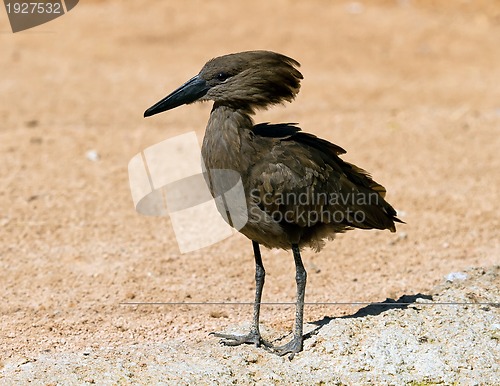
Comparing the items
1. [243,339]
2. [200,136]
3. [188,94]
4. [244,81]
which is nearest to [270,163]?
[244,81]

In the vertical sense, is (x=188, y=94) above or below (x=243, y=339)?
above

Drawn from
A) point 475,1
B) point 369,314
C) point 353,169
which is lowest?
point 475,1

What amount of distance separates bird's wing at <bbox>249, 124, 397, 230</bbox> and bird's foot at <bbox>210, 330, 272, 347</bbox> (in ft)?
2.56

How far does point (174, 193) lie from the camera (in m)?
8.16

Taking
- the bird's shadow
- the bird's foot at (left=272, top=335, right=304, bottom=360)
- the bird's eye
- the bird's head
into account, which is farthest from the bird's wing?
the bird's foot at (left=272, top=335, right=304, bottom=360)

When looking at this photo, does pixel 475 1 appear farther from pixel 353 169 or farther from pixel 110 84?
pixel 353 169

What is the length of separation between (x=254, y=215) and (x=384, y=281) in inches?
79.6

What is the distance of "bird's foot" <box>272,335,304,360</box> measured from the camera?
492 cm

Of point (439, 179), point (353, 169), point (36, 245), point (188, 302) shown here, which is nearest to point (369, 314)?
point (353, 169)

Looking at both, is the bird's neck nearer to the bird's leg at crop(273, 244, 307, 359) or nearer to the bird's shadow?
the bird's leg at crop(273, 244, 307, 359)

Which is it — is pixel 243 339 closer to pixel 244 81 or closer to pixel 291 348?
pixel 291 348

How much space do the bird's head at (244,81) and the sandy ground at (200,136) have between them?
1550 millimetres

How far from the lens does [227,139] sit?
4.92 meters

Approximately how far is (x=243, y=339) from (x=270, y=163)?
3.75ft
